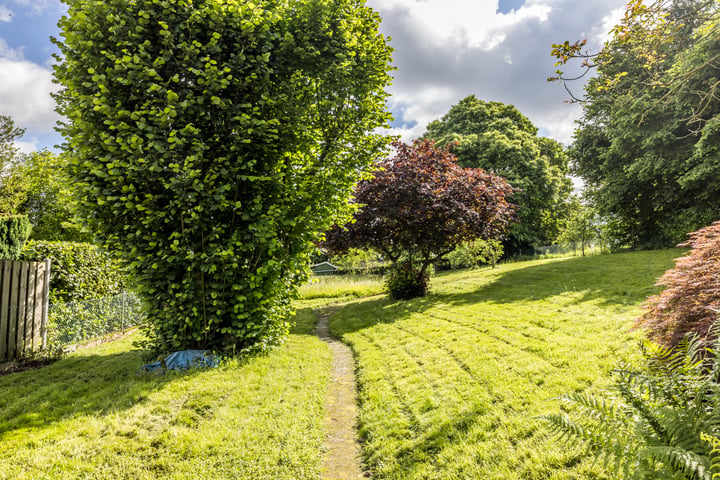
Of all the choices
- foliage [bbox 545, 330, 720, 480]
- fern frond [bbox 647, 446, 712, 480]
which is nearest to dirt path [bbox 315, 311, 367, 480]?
foliage [bbox 545, 330, 720, 480]

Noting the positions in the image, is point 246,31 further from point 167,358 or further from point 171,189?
point 167,358

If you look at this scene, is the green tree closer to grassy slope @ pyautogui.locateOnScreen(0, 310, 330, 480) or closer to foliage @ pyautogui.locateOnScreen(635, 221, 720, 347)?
grassy slope @ pyautogui.locateOnScreen(0, 310, 330, 480)

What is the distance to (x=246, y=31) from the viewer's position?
578 cm

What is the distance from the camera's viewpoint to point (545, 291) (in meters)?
10.2

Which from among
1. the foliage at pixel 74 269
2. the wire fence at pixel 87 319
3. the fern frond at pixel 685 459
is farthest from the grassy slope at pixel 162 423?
the foliage at pixel 74 269

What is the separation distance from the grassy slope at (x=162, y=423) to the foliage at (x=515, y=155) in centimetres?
2180

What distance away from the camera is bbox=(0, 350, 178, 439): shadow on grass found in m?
4.07

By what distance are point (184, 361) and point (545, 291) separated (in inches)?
360

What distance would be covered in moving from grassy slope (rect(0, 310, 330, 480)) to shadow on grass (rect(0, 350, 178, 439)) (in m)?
0.01

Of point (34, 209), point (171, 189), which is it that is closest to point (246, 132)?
point (171, 189)

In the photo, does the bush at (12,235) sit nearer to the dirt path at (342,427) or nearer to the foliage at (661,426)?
the dirt path at (342,427)

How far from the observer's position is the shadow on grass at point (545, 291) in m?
8.64

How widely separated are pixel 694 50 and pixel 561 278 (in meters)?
8.99

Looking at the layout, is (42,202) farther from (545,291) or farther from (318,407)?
(545,291)
